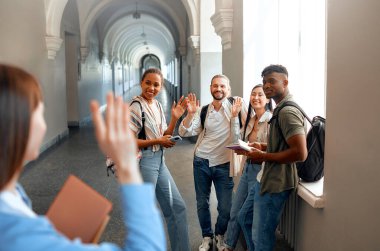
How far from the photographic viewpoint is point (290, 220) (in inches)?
148

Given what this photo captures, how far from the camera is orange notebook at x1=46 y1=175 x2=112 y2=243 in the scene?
1.22 meters

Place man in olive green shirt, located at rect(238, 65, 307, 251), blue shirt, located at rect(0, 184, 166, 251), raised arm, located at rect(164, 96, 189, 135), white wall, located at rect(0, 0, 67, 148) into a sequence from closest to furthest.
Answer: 1. blue shirt, located at rect(0, 184, 166, 251)
2. man in olive green shirt, located at rect(238, 65, 307, 251)
3. raised arm, located at rect(164, 96, 189, 135)
4. white wall, located at rect(0, 0, 67, 148)

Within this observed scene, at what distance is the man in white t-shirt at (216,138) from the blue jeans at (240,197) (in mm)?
153

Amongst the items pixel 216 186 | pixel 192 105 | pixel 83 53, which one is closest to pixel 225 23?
pixel 192 105

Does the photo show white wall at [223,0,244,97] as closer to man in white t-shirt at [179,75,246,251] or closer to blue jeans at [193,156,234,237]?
man in white t-shirt at [179,75,246,251]

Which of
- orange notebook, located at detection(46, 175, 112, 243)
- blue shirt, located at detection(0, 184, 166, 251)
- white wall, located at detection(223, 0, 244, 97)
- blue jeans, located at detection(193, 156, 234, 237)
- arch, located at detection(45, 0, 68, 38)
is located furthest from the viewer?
arch, located at detection(45, 0, 68, 38)

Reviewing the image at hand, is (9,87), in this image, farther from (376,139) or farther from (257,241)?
(257,241)

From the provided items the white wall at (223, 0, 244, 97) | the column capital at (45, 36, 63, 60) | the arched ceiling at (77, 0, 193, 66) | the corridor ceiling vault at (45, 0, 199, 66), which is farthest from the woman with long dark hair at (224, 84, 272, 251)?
the arched ceiling at (77, 0, 193, 66)

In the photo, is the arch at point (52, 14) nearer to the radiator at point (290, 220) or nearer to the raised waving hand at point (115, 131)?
the radiator at point (290, 220)

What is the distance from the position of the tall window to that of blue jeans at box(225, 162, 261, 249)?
793mm

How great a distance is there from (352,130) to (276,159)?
62 cm

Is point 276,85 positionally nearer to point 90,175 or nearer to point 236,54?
point 236,54

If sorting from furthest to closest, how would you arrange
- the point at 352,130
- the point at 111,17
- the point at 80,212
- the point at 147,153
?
1. the point at 111,17
2. the point at 147,153
3. the point at 352,130
4. the point at 80,212

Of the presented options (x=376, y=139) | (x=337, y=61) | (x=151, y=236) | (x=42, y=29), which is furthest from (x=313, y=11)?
(x=42, y=29)
